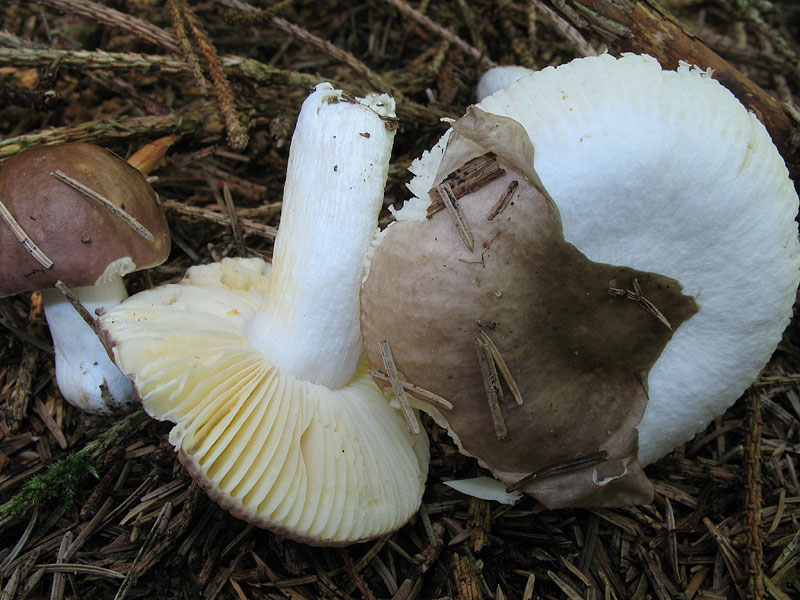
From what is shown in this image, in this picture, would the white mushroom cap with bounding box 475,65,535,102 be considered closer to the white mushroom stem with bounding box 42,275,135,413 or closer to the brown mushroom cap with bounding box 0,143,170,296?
the brown mushroom cap with bounding box 0,143,170,296

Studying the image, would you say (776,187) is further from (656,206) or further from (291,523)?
(291,523)

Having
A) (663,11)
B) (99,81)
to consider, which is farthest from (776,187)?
(99,81)

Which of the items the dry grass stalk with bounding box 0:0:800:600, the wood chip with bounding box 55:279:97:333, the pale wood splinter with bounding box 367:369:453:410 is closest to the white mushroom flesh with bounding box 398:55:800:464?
the pale wood splinter with bounding box 367:369:453:410

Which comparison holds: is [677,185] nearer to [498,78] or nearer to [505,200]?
[505,200]

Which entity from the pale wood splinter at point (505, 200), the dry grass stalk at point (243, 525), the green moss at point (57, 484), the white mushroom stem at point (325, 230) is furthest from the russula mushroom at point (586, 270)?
the green moss at point (57, 484)

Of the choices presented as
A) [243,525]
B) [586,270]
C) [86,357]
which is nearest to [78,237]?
[86,357]
